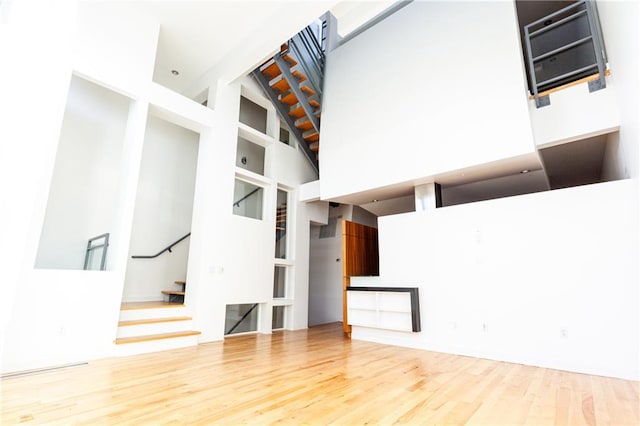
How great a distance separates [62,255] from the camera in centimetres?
491

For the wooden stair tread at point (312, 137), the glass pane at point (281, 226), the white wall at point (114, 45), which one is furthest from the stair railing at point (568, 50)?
the white wall at point (114, 45)

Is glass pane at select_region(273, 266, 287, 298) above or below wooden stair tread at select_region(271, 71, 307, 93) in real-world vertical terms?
below

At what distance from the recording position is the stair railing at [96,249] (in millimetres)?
4456

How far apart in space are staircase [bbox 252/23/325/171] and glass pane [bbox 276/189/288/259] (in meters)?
1.42

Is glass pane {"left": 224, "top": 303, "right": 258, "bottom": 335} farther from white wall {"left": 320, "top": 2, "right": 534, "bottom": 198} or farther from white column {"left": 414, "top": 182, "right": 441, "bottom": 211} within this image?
white column {"left": 414, "top": 182, "right": 441, "bottom": 211}

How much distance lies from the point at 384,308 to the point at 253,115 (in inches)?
194

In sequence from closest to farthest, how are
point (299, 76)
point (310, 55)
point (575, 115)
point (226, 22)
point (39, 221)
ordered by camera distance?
point (39, 221) < point (575, 115) < point (226, 22) < point (299, 76) < point (310, 55)

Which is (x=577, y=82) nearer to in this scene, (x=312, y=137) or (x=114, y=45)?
(x=312, y=137)

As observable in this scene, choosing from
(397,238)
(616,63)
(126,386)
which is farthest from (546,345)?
(126,386)

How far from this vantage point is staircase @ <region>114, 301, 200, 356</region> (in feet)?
13.8

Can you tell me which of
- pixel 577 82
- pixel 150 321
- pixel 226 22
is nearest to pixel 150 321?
pixel 150 321

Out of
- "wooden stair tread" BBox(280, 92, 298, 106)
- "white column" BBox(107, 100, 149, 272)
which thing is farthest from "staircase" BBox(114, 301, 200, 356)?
"wooden stair tread" BBox(280, 92, 298, 106)

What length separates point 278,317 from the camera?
6.81 metres

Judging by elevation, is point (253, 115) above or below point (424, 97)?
above
